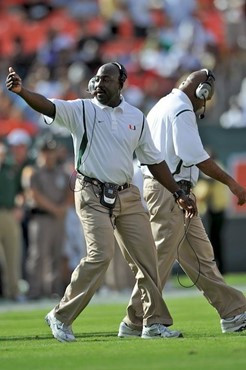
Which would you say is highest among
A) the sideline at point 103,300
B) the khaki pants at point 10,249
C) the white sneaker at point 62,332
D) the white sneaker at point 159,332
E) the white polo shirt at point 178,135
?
the white polo shirt at point 178,135

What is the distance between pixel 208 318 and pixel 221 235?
9030 mm

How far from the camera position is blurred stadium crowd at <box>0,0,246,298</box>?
77.8 feet

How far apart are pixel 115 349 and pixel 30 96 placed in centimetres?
225

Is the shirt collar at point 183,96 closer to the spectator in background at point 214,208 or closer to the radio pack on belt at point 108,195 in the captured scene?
the radio pack on belt at point 108,195

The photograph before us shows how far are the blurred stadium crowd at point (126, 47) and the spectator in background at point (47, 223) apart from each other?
2.17 metres

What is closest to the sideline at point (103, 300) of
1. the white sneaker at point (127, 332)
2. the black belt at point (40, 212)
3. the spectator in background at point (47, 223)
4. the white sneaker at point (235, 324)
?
the spectator in background at point (47, 223)

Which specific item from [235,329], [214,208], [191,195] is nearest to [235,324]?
[235,329]

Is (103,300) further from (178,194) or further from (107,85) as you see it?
(107,85)

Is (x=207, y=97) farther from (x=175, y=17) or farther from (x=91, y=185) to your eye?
(x=175, y=17)

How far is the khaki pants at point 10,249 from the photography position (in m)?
19.0

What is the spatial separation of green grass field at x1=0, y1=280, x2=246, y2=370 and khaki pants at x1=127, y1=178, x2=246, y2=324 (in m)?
0.34

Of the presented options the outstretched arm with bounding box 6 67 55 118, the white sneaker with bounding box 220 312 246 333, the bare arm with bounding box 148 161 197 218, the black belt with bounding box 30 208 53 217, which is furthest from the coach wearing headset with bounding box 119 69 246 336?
the black belt with bounding box 30 208 53 217

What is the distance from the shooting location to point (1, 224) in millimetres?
19109

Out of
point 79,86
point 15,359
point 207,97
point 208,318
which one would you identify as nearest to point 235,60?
point 79,86
